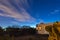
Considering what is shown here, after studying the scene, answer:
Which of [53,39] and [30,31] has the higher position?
[30,31]

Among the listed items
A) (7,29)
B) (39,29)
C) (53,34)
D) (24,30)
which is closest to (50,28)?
(53,34)

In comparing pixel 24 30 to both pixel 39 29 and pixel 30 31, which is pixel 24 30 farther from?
pixel 39 29

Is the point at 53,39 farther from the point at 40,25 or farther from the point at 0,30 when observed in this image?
the point at 40,25

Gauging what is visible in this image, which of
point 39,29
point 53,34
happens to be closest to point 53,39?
point 53,34

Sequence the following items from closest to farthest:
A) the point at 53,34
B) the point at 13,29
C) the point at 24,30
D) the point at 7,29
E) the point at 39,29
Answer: the point at 53,34 < the point at 7,29 < the point at 13,29 < the point at 24,30 < the point at 39,29

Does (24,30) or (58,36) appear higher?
(24,30)

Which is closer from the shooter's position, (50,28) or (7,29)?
(50,28)

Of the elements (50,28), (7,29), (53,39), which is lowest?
(53,39)

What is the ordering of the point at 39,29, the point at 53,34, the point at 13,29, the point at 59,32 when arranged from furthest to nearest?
1. the point at 39,29
2. the point at 13,29
3. the point at 53,34
4. the point at 59,32

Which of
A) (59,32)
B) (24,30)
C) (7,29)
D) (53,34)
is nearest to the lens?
(59,32)

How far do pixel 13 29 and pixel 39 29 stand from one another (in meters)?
9.86

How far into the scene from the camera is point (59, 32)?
261 centimetres

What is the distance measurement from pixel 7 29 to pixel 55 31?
50.2ft

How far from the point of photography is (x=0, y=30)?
59.7 feet
